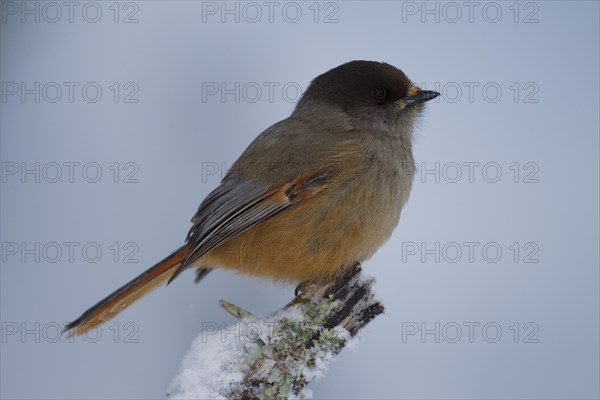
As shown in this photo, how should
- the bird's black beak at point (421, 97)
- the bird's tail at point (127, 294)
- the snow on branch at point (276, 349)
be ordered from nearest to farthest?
1. the snow on branch at point (276, 349)
2. the bird's tail at point (127, 294)
3. the bird's black beak at point (421, 97)

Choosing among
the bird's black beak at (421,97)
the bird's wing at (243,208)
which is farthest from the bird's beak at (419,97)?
the bird's wing at (243,208)

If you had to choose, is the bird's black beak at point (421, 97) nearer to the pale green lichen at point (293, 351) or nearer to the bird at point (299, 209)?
the bird at point (299, 209)

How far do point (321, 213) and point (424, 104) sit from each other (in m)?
1.19

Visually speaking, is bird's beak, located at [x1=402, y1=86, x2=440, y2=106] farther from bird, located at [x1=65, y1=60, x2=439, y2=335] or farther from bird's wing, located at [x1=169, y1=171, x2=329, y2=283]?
bird's wing, located at [x1=169, y1=171, x2=329, y2=283]

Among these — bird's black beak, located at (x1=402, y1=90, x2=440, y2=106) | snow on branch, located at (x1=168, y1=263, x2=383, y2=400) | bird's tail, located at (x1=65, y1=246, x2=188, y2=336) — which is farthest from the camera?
bird's black beak, located at (x1=402, y1=90, x2=440, y2=106)

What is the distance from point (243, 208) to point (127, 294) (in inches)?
29.3

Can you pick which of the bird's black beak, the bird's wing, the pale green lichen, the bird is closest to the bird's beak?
the bird's black beak

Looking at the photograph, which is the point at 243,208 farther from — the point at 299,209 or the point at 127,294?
the point at 127,294

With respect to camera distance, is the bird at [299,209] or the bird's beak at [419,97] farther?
the bird's beak at [419,97]

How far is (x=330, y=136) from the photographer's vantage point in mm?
4070

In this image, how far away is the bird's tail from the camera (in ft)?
11.9

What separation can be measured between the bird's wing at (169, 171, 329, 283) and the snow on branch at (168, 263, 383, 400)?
708mm

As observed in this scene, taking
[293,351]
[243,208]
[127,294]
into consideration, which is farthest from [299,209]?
[293,351]

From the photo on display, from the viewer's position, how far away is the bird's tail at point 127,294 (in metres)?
3.61
